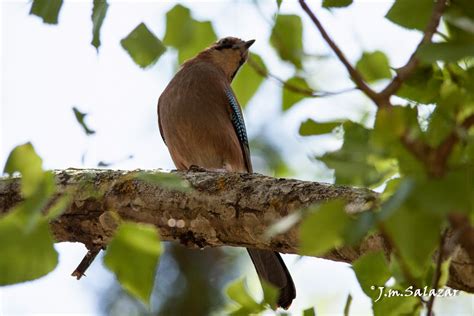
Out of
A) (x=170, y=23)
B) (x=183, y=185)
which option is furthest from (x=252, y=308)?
(x=170, y=23)

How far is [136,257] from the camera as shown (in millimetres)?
1561

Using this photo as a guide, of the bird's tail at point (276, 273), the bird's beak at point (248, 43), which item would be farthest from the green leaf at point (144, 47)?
the bird's beak at point (248, 43)

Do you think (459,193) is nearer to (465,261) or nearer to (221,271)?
(465,261)

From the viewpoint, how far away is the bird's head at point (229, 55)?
7.03 meters

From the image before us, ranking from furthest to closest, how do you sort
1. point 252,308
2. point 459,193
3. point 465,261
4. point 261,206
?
point 261,206, point 465,261, point 252,308, point 459,193

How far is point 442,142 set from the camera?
138 centimetres

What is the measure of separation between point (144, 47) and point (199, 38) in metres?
0.64

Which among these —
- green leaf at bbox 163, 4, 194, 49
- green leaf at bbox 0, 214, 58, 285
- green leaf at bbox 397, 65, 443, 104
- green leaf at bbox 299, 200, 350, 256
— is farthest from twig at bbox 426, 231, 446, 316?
green leaf at bbox 163, 4, 194, 49

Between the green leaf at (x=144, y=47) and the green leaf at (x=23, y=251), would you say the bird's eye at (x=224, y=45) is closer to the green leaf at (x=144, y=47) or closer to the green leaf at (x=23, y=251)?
the green leaf at (x=144, y=47)

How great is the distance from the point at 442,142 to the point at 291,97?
60.3 inches

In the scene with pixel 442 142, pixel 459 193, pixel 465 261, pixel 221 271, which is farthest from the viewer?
pixel 221 271

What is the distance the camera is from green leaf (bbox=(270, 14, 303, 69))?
247 cm

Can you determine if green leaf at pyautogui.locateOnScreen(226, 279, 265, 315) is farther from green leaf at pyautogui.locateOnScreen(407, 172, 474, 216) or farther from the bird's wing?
the bird's wing

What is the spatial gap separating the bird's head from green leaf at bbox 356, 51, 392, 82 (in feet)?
14.3
